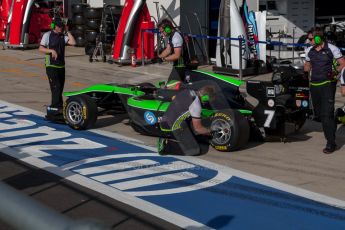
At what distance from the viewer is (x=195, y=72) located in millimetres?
8688

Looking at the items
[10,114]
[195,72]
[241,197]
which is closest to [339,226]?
[241,197]

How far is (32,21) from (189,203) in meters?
17.8

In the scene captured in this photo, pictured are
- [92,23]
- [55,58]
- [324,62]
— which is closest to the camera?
[324,62]

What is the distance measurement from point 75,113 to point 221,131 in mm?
2721

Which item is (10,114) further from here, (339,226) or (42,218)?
(42,218)

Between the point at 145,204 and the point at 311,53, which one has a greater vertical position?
the point at 311,53

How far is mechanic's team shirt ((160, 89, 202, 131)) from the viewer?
24.5ft

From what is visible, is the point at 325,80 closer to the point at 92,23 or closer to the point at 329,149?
the point at 329,149

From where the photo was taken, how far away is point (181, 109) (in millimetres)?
7641

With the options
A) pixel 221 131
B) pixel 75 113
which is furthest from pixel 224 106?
pixel 75 113

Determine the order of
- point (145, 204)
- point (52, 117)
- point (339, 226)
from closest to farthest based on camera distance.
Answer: point (339, 226), point (145, 204), point (52, 117)

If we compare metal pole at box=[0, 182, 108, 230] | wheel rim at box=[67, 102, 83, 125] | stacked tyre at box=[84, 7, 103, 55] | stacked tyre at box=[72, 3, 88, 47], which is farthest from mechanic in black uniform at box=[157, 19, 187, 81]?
stacked tyre at box=[72, 3, 88, 47]

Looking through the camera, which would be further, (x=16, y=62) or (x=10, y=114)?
(x=16, y=62)

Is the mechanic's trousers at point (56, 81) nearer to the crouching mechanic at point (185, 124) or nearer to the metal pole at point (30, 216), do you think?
the crouching mechanic at point (185, 124)
